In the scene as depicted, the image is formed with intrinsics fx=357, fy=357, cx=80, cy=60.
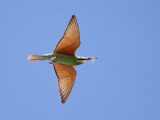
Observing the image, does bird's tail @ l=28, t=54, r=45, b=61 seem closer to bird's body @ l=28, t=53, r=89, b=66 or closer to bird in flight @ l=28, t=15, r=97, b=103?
bird in flight @ l=28, t=15, r=97, b=103

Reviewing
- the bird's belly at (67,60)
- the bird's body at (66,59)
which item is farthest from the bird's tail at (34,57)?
the bird's belly at (67,60)

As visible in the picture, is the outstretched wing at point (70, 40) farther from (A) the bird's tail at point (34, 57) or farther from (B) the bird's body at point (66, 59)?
(A) the bird's tail at point (34, 57)

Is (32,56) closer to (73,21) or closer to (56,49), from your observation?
(56,49)

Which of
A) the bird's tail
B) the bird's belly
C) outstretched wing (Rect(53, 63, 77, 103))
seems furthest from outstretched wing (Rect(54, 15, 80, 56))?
outstretched wing (Rect(53, 63, 77, 103))

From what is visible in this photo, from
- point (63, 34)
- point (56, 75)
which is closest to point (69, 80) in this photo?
point (56, 75)

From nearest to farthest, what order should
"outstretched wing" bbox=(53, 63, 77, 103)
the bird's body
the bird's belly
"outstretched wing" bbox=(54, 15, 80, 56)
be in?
"outstretched wing" bbox=(54, 15, 80, 56) → the bird's body → the bird's belly → "outstretched wing" bbox=(53, 63, 77, 103)

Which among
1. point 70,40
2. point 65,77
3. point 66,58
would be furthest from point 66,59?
point 65,77

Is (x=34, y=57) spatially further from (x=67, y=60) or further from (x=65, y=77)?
(x=65, y=77)

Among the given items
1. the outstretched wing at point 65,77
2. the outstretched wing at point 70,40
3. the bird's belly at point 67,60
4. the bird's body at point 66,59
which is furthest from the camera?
the outstretched wing at point 65,77
